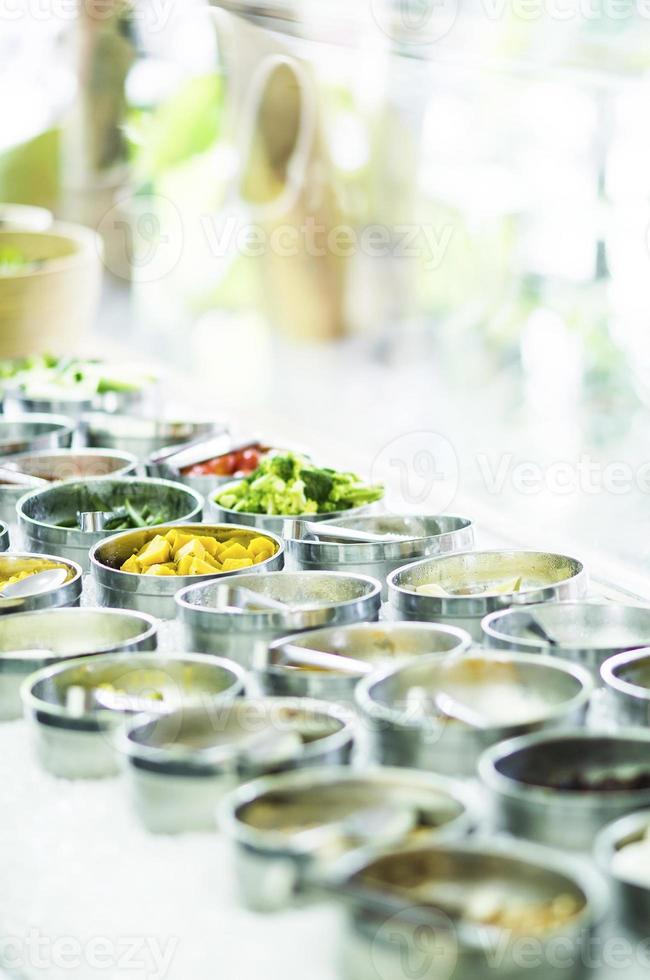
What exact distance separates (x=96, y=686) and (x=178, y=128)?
3.22 meters

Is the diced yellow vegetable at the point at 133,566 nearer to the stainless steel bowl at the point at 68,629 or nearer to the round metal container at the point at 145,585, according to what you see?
the round metal container at the point at 145,585

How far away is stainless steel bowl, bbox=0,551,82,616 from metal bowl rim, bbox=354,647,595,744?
0.46 meters

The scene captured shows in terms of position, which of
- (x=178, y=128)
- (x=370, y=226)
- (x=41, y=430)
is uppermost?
(x=178, y=128)

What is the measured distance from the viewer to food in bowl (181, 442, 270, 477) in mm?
2160

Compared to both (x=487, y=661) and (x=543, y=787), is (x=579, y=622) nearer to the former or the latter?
(x=487, y=661)


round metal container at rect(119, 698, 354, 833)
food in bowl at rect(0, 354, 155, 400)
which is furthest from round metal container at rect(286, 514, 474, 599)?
food in bowl at rect(0, 354, 155, 400)

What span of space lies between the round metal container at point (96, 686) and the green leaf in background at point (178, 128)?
2.55m

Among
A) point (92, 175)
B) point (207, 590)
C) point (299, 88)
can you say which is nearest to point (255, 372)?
point (92, 175)

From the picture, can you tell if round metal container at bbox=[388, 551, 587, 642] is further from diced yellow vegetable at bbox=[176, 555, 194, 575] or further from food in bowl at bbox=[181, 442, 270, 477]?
food in bowl at bbox=[181, 442, 270, 477]

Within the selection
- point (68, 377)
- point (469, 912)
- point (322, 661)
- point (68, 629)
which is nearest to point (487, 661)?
point (322, 661)

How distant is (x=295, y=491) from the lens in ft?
6.34

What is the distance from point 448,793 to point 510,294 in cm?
348

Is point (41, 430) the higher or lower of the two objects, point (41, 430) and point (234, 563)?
the higher

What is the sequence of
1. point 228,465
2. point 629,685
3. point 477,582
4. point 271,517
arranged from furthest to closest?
1. point 228,465
2. point 271,517
3. point 477,582
4. point 629,685
